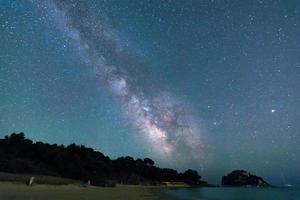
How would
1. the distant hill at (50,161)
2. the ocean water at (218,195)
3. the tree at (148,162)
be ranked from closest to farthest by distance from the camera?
the ocean water at (218,195), the distant hill at (50,161), the tree at (148,162)

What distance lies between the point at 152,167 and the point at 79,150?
6927 centimetres

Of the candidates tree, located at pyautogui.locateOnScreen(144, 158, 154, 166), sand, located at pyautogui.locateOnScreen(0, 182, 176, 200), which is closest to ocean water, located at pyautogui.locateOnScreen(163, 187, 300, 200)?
sand, located at pyautogui.locateOnScreen(0, 182, 176, 200)

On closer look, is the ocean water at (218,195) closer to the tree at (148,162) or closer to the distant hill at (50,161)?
the distant hill at (50,161)

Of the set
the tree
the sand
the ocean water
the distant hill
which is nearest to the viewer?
the sand

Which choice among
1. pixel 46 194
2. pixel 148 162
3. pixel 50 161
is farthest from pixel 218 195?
pixel 148 162

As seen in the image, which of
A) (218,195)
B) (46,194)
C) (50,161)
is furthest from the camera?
(50,161)

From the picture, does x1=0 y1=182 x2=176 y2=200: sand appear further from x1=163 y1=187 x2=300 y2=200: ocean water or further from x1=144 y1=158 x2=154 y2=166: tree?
x1=144 y1=158 x2=154 y2=166: tree

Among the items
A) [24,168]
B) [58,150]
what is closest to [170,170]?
[58,150]

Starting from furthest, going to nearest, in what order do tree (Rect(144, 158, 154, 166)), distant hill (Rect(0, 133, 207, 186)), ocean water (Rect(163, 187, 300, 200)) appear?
tree (Rect(144, 158, 154, 166)) → distant hill (Rect(0, 133, 207, 186)) → ocean water (Rect(163, 187, 300, 200))

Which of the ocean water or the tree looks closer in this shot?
the ocean water

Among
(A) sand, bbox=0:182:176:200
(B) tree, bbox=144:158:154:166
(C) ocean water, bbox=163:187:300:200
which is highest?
(B) tree, bbox=144:158:154:166

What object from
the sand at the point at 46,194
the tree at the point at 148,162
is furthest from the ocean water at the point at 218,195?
the tree at the point at 148,162

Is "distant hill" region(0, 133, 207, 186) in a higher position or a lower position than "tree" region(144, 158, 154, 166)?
lower

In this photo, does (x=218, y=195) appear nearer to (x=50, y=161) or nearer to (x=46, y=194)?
(x=50, y=161)
